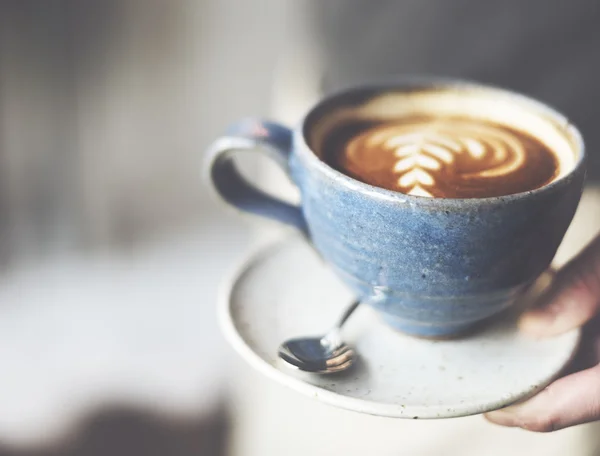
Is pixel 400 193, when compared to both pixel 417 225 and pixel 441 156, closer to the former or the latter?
pixel 417 225

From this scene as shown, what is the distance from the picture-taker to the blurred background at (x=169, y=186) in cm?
92

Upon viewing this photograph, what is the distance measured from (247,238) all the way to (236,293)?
0.94 meters

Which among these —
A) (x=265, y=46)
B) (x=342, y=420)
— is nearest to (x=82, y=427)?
(x=342, y=420)

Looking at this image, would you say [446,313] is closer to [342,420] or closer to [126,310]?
[342,420]

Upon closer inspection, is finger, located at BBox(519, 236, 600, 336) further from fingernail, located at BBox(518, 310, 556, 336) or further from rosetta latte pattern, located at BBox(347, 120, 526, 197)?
rosetta latte pattern, located at BBox(347, 120, 526, 197)

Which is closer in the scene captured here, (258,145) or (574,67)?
(258,145)

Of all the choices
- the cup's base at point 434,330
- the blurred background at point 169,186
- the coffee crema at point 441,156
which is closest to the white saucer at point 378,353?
the cup's base at point 434,330

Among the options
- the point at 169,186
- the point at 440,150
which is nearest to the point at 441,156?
the point at 440,150

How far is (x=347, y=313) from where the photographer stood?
1.93 ft

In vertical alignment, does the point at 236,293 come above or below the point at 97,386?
above

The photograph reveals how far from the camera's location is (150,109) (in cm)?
160

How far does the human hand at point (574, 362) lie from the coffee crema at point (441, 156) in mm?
127

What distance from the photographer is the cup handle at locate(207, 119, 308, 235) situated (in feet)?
1.90

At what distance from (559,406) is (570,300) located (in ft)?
0.34
